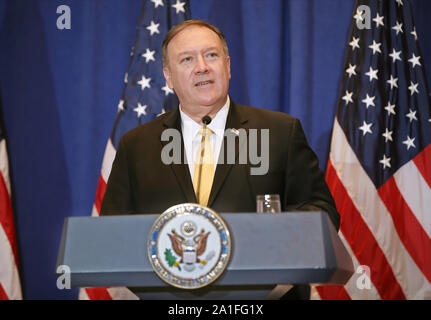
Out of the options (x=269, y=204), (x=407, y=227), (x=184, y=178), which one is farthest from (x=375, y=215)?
(x=269, y=204)

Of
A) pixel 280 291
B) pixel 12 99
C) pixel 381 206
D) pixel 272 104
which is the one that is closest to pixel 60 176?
pixel 12 99

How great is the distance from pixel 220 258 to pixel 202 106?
119 cm

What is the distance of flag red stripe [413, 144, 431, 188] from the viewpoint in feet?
12.0

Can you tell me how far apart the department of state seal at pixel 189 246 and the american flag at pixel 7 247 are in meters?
2.81

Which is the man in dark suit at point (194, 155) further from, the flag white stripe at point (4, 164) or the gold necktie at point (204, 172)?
the flag white stripe at point (4, 164)

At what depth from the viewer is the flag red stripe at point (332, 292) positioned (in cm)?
371

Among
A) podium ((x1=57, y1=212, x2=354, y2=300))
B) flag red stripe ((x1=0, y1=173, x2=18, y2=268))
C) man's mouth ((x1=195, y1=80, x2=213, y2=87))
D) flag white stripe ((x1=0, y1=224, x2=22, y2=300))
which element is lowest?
flag white stripe ((x1=0, y1=224, x2=22, y2=300))

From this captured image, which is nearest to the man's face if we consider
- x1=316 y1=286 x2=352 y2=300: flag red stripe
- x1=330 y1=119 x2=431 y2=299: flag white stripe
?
x1=330 y1=119 x2=431 y2=299: flag white stripe

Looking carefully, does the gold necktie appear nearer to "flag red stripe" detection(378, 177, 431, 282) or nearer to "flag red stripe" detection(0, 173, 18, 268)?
"flag red stripe" detection(378, 177, 431, 282)

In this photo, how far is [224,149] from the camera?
222 centimetres

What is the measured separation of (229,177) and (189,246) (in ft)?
2.47

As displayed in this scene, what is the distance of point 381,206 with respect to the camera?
3.69 m

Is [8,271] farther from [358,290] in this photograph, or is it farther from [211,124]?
[358,290]

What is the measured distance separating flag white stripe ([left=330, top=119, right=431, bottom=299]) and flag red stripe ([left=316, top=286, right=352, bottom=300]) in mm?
361
